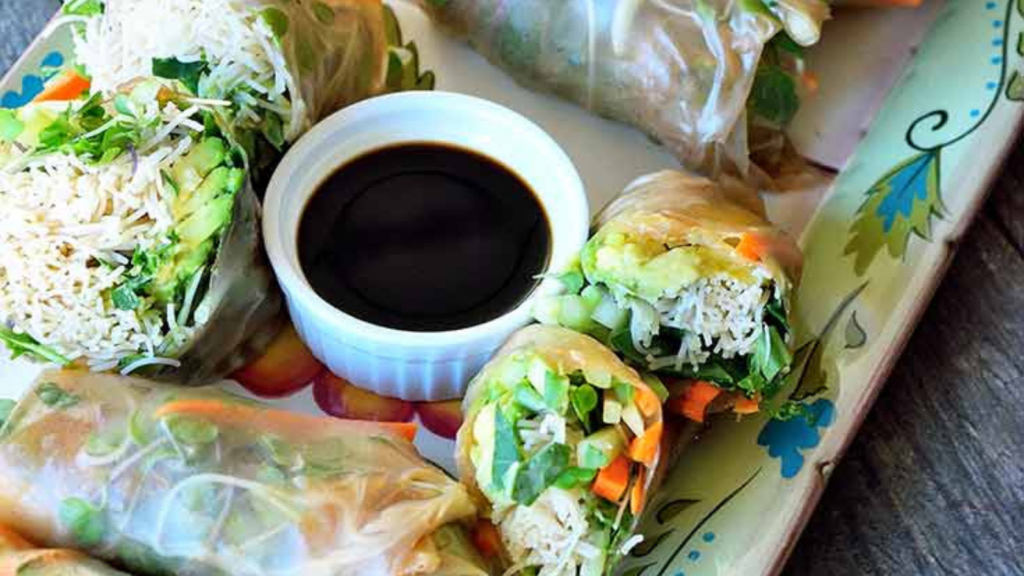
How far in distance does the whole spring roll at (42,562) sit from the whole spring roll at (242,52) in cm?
71

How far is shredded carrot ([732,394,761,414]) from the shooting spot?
226 centimetres

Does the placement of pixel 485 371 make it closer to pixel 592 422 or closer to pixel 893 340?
pixel 592 422

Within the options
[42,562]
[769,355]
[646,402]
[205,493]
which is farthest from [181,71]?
[769,355]

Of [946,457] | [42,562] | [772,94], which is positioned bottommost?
[42,562]

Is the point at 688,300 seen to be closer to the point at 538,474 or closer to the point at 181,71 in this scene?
the point at 538,474

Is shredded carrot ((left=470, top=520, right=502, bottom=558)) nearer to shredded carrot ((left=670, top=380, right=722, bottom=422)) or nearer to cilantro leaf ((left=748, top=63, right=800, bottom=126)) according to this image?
shredded carrot ((left=670, top=380, right=722, bottom=422))

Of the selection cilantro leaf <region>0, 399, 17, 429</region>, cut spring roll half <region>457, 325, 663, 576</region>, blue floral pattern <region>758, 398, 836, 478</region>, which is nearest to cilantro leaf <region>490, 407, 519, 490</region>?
cut spring roll half <region>457, 325, 663, 576</region>

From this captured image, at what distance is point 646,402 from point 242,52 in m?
0.86

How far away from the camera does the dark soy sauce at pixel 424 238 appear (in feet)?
7.84

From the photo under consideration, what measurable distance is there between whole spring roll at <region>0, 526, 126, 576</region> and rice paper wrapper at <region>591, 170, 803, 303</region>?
0.87m

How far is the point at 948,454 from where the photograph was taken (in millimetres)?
2551

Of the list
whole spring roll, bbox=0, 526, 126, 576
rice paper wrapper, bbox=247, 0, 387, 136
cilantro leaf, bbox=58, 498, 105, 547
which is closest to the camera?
whole spring roll, bbox=0, 526, 126, 576

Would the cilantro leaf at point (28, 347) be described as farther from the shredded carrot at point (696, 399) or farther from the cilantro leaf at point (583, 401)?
the shredded carrot at point (696, 399)

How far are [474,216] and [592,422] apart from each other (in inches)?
20.5
